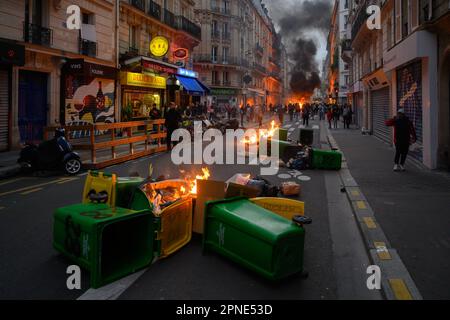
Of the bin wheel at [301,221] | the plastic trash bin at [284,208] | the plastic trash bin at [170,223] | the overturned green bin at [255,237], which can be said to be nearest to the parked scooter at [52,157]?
the plastic trash bin at [170,223]

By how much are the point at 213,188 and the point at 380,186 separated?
4831 millimetres

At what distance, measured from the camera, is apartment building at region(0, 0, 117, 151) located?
1460 cm

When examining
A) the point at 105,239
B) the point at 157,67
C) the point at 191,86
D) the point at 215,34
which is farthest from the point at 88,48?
the point at 215,34

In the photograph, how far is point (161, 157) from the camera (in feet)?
45.4

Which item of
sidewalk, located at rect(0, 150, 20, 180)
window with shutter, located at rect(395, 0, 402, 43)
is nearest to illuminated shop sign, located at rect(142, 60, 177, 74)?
sidewalk, located at rect(0, 150, 20, 180)

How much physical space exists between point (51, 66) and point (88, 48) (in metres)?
2.83

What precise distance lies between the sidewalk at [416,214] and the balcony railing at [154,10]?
18029 mm

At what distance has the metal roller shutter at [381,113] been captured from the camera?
61.3 feet

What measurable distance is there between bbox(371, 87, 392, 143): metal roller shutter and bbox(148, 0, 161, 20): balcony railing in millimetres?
13859

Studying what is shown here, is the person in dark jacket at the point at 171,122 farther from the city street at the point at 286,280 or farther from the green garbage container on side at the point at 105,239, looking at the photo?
the green garbage container on side at the point at 105,239

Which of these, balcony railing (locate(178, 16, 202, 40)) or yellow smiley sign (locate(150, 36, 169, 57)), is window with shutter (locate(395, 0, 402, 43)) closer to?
yellow smiley sign (locate(150, 36, 169, 57))

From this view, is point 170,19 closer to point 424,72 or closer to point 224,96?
point 424,72

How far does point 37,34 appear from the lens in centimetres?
1603
